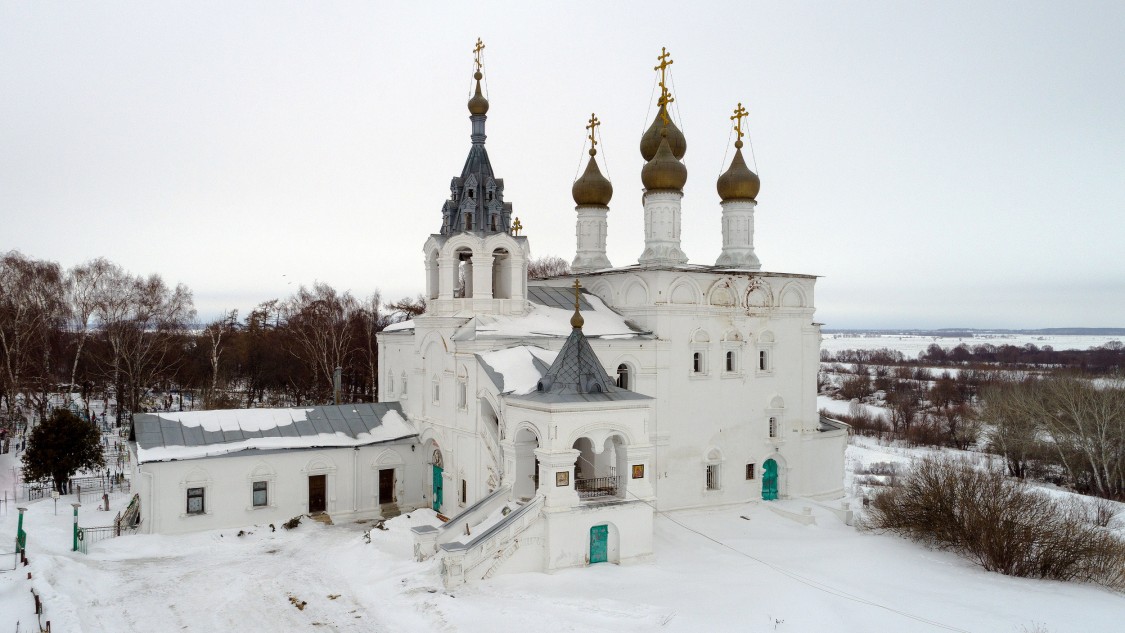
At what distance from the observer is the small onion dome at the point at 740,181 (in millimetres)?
21031

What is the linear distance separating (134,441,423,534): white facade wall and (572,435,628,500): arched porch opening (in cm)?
470

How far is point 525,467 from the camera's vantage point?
1448 cm

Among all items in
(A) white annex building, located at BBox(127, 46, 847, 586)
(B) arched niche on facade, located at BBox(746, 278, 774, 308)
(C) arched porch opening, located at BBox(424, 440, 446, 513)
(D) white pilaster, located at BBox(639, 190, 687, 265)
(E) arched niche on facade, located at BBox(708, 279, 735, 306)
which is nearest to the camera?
(A) white annex building, located at BBox(127, 46, 847, 586)

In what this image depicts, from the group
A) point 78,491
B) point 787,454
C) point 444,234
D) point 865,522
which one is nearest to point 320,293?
point 78,491

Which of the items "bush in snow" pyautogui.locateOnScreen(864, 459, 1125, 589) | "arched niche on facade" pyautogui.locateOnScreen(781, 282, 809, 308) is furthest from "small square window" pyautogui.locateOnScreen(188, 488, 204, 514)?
"bush in snow" pyautogui.locateOnScreen(864, 459, 1125, 589)

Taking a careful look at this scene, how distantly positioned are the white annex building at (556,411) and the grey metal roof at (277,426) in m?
0.05

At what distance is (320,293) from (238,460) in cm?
2475

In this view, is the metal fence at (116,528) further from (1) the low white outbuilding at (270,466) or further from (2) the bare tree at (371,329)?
(2) the bare tree at (371,329)

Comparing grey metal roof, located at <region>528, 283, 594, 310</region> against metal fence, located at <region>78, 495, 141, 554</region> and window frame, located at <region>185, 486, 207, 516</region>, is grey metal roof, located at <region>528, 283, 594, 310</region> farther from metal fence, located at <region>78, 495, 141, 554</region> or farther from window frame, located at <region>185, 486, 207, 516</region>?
metal fence, located at <region>78, 495, 141, 554</region>

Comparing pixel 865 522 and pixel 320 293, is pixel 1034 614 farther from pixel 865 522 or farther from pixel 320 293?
pixel 320 293

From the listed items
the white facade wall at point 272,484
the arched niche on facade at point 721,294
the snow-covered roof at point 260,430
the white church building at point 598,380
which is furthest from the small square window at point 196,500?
the arched niche on facade at point 721,294

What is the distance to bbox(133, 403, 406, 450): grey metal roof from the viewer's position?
52.6 feet

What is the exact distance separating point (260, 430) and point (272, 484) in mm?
1413

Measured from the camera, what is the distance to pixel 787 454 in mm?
19625
